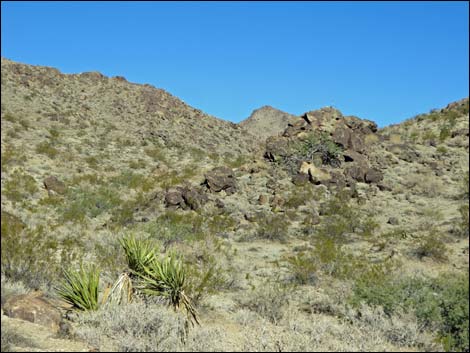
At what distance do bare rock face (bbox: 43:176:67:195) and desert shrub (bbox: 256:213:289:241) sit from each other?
9.60 metres

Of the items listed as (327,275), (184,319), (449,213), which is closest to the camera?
(184,319)

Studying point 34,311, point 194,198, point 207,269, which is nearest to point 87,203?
point 194,198

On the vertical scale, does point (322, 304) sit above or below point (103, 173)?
below

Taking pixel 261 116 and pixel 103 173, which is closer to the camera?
pixel 103 173

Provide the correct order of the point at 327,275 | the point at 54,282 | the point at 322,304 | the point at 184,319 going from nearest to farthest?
the point at 184,319 < the point at 54,282 < the point at 322,304 < the point at 327,275

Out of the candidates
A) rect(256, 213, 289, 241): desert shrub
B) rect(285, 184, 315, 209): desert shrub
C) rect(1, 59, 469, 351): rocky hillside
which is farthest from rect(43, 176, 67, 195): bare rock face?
rect(285, 184, 315, 209): desert shrub

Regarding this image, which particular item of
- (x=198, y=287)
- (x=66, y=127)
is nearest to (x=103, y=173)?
(x=66, y=127)

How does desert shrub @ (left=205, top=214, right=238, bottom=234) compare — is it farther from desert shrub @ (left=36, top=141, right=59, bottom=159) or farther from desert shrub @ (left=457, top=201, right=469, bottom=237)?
desert shrub @ (left=36, top=141, right=59, bottom=159)

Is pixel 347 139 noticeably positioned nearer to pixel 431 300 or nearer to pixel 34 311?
pixel 431 300

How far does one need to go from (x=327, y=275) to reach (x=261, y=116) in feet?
216

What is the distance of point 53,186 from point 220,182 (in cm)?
798

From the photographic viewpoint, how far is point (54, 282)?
9781 mm

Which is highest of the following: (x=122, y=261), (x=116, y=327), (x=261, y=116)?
(x=261, y=116)

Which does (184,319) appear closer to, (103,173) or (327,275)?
(327,275)
